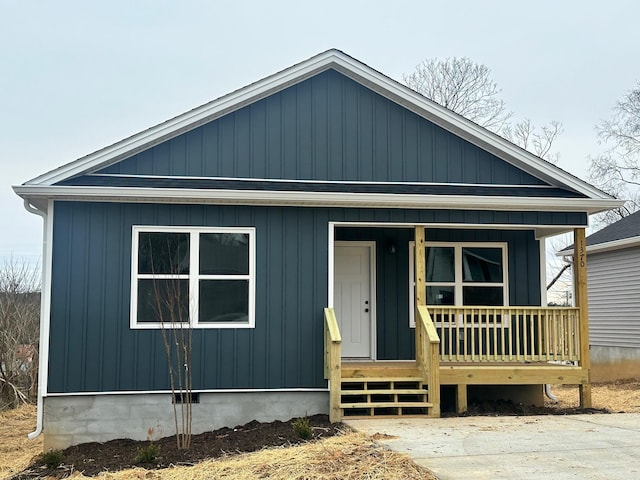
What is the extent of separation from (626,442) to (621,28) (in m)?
22.2

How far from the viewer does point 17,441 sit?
11656 mm

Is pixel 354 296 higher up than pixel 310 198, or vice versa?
Answer: pixel 310 198

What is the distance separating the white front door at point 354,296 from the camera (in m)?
12.2

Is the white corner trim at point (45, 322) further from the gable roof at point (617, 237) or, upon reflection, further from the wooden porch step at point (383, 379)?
the gable roof at point (617, 237)

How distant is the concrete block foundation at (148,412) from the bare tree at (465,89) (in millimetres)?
21966

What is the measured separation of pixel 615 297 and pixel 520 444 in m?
10.8

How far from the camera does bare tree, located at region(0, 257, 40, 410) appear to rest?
15.4 m

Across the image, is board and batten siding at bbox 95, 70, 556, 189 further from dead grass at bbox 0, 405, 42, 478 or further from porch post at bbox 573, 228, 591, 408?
dead grass at bbox 0, 405, 42, 478

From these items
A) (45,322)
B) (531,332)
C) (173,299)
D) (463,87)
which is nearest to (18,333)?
(45,322)

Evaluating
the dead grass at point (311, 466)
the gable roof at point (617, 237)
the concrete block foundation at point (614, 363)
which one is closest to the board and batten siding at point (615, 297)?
the concrete block foundation at point (614, 363)

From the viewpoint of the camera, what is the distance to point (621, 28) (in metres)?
26.3

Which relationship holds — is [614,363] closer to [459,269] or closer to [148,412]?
[459,269]

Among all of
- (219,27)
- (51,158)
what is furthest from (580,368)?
(51,158)

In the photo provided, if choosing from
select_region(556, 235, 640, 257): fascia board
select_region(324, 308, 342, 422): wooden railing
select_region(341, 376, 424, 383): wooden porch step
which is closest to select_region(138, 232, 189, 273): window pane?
select_region(324, 308, 342, 422): wooden railing
